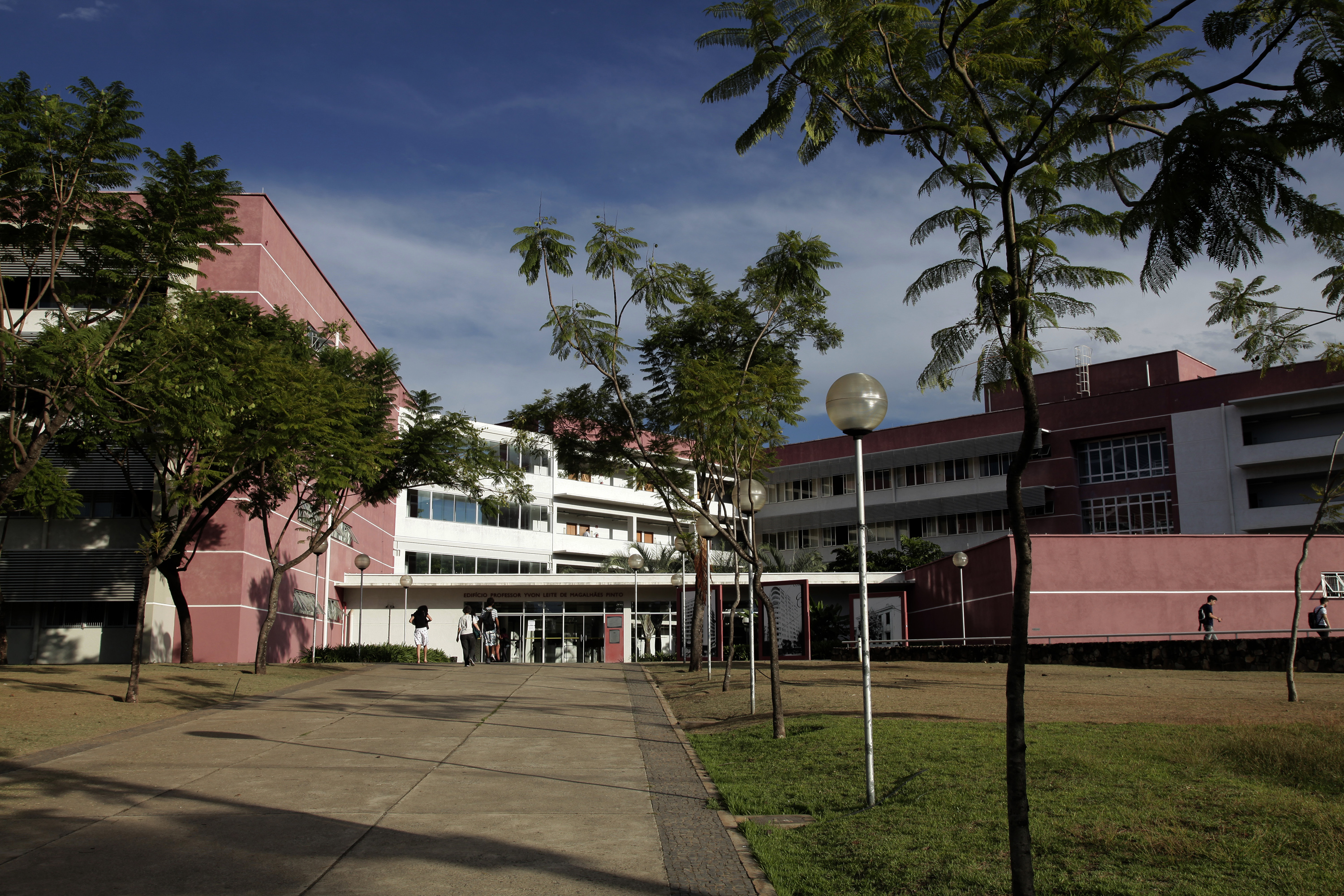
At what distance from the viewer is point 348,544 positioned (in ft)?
131

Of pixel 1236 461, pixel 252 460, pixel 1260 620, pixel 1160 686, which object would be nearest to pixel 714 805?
pixel 1160 686

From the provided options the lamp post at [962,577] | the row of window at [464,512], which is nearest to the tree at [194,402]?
the lamp post at [962,577]

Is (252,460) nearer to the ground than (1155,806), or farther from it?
farther from it

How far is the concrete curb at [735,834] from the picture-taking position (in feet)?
18.4

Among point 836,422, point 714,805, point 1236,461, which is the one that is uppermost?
point 1236,461

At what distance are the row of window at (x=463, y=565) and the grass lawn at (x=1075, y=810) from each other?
39266mm

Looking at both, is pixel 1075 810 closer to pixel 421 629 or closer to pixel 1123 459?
pixel 421 629

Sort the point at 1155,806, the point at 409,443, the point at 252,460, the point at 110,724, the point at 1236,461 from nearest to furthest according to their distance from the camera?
the point at 1155,806 < the point at 110,724 < the point at 252,460 < the point at 409,443 < the point at 1236,461

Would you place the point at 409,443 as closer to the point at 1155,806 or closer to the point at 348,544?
the point at 348,544

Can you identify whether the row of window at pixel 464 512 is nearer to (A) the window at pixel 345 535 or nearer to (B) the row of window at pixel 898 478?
(A) the window at pixel 345 535

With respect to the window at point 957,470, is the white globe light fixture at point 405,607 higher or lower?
lower

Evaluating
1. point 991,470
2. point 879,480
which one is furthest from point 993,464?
point 879,480

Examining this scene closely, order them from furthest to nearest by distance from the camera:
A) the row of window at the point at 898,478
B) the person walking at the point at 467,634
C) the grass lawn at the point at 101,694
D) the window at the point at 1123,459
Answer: the row of window at the point at 898,478 < the window at the point at 1123,459 < the person walking at the point at 467,634 < the grass lawn at the point at 101,694

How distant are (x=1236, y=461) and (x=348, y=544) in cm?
4154
